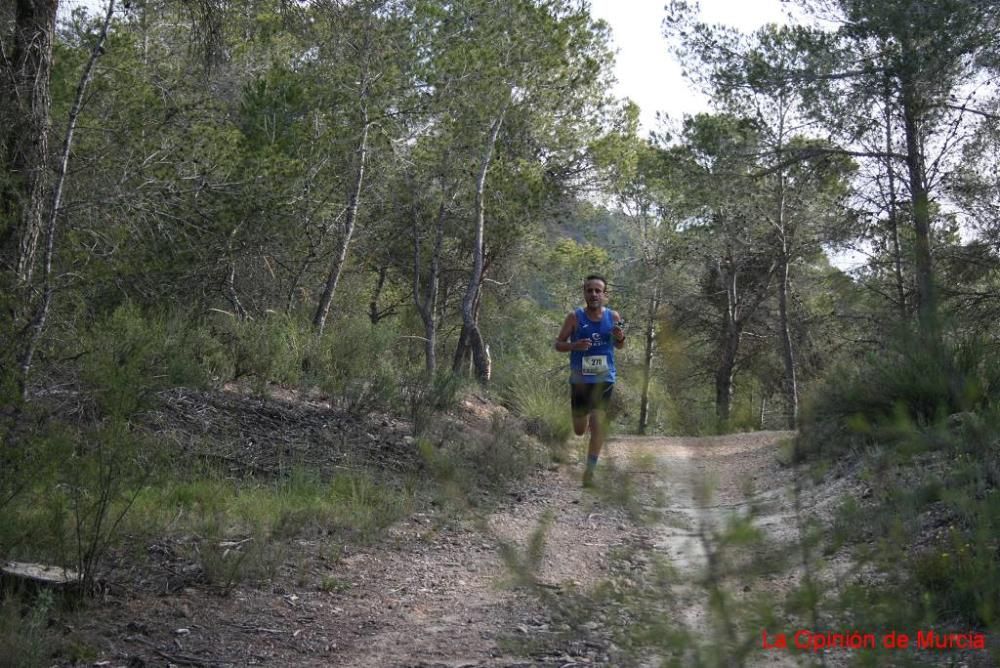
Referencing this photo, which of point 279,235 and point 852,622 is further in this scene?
point 279,235

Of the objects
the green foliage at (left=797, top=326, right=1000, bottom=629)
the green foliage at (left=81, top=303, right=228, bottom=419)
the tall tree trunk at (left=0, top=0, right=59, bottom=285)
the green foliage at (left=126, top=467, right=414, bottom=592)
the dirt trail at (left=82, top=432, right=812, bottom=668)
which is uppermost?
the tall tree trunk at (left=0, top=0, right=59, bottom=285)

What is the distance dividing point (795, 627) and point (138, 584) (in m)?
3.54

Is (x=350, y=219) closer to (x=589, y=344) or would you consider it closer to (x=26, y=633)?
(x=589, y=344)

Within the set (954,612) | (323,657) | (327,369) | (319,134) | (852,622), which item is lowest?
(323,657)

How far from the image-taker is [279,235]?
12289 mm

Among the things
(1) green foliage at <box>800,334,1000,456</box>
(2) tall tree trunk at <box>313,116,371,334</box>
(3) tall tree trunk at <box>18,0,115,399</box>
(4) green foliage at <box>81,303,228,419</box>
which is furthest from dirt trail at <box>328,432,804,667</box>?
(2) tall tree trunk at <box>313,116,371,334</box>

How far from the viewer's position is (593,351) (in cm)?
746

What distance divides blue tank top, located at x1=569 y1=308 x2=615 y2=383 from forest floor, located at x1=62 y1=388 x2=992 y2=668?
1.47 meters

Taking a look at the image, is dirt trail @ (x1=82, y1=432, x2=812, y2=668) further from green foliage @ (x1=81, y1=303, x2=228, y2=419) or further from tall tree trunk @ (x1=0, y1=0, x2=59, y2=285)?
tall tree trunk @ (x1=0, y1=0, x2=59, y2=285)

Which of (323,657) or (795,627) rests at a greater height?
(795,627)

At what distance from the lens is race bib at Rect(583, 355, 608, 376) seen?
7.31 m

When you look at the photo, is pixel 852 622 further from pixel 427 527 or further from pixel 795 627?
pixel 427 527

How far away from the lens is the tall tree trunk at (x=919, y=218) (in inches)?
83.9

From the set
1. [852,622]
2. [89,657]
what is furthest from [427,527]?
[852,622]
